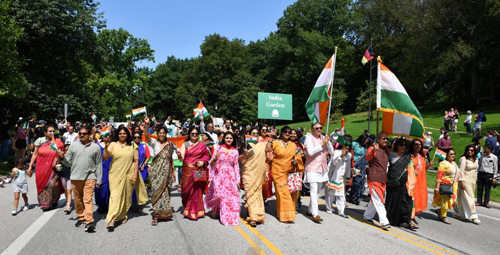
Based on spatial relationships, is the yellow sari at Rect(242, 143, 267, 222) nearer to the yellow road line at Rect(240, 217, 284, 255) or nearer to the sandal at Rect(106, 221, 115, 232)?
the yellow road line at Rect(240, 217, 284, 255)

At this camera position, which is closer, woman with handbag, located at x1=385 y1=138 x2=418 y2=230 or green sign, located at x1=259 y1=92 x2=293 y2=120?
woman with handbag, located at x1=385 y1=138 x2=418 y2=230

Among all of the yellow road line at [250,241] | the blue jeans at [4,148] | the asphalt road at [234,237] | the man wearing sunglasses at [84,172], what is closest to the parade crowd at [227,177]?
the man wearing sunglasses at [84,172]

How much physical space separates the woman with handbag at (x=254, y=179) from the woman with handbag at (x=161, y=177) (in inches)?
57.1

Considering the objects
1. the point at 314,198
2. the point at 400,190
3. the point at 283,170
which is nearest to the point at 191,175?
the point at 283,170

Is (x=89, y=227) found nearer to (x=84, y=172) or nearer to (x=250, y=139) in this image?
(x=84, y=172)

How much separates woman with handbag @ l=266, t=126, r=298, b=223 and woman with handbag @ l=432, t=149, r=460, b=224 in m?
3.37

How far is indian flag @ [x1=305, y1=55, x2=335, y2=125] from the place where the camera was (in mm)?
7887

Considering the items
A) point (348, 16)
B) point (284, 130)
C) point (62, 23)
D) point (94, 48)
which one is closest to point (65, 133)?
point (284, 130)

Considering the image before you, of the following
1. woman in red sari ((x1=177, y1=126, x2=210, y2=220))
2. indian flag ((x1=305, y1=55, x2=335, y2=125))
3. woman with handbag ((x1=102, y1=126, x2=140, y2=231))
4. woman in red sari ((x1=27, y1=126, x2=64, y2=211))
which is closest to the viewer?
woman with handbag ((x1=102, y1=126, x2=140, y2=231))

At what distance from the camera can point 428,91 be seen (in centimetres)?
4841

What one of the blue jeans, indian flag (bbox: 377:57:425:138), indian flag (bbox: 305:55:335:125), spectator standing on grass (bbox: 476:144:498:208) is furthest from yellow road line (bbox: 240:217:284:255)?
the blue jeans

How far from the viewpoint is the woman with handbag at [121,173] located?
6.11 metres

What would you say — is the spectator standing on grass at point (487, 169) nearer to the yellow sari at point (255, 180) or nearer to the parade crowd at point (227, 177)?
the parade crowd at point (227, 177)

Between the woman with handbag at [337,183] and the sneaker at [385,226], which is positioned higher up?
the woman with handbag at [337,183]
